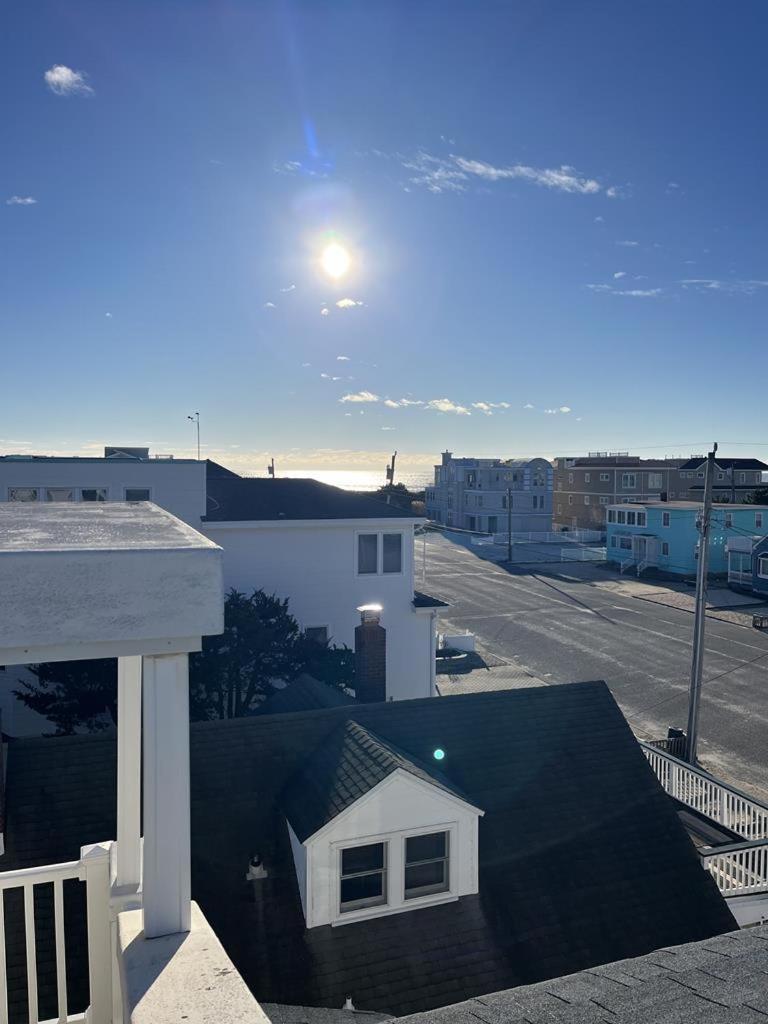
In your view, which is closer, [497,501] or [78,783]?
[78,783]

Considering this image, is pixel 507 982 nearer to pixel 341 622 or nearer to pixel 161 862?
pixel 161 862

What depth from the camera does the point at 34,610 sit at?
2.28m

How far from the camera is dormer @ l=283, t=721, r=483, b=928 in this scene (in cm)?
783

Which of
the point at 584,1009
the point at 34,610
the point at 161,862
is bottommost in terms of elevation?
the point at 584,1009

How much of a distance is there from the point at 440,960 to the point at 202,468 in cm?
1417

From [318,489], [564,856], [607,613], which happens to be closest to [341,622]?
[318,489]

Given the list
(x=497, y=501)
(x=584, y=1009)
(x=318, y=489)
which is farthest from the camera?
(x=497, y=501)

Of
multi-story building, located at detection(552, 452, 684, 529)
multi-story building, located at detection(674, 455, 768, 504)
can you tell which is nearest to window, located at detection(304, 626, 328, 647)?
multi-story building, located at detection(552, 452, 684, 529)

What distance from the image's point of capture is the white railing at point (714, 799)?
12.6 m

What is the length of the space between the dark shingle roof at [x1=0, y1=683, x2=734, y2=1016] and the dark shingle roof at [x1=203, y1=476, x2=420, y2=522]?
1032 cm

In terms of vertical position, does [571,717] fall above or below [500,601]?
above

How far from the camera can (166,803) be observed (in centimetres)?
268

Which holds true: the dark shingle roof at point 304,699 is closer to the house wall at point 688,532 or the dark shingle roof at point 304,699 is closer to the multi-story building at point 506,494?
the house wall at point 688,532

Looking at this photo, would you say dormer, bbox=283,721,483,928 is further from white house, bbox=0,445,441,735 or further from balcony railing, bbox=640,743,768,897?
white house, bbox=0,445,441,735
